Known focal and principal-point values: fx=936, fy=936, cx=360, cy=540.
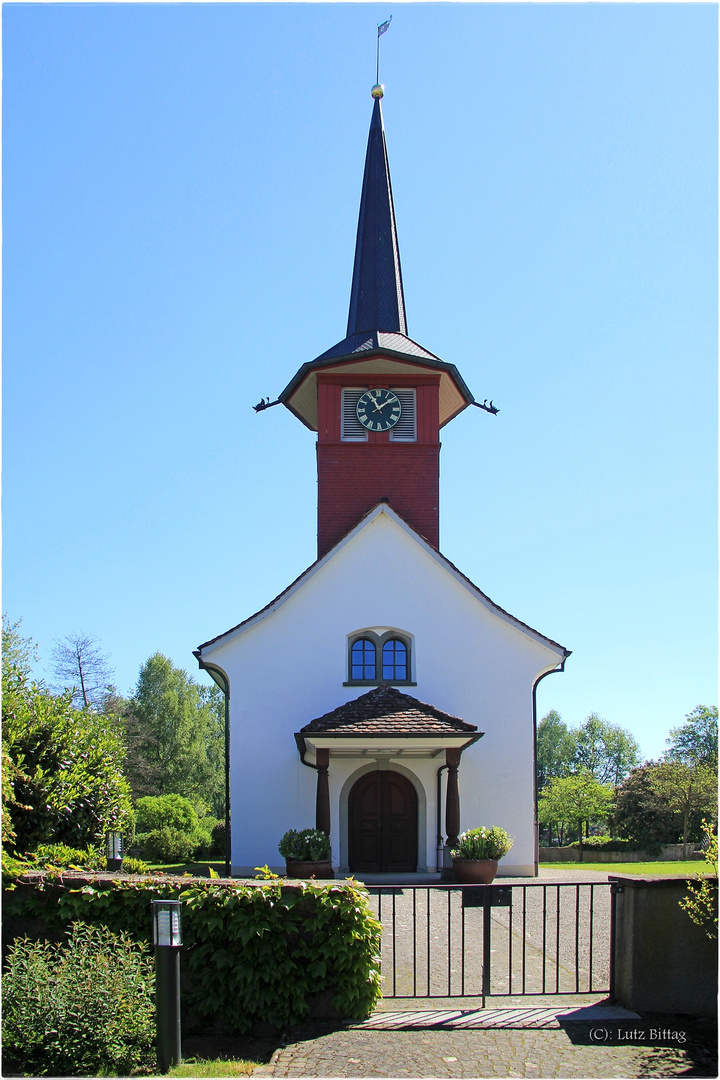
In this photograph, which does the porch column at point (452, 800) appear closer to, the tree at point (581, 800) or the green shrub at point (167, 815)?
the green shrub at point (167, 815)

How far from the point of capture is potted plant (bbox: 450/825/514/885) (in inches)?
672

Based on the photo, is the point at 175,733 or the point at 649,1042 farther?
the point at 175,733

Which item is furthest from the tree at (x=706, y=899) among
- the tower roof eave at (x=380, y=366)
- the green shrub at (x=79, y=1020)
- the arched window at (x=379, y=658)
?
the tower roof eave at (x=380, y=366)

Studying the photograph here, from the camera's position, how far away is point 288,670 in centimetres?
2059

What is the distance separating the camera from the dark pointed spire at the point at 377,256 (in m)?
26.0

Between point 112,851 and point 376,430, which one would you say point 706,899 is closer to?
point 112,851

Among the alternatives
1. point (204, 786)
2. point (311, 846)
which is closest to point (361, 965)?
point (311, 846)

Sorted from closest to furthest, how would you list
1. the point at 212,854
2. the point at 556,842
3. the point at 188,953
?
the point at 188,953 < the point at 212,854 < the point at 556,842

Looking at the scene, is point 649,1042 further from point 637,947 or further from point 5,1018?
point 5,1018

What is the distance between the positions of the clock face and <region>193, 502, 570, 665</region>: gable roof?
11.0ft

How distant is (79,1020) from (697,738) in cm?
6838

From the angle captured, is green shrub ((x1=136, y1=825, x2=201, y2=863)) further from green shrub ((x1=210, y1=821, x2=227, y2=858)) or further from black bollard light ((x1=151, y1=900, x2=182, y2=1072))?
black bollard light ((x1=151, y1=900, x2=182, y2=1072))

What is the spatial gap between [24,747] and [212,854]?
22.8 metres

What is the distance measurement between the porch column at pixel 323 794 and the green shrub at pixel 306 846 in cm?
87
